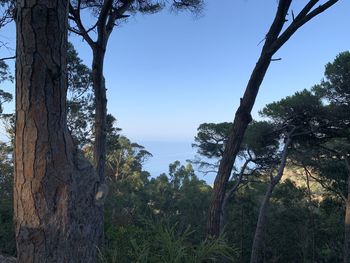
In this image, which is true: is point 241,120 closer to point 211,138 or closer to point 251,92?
point 251,92

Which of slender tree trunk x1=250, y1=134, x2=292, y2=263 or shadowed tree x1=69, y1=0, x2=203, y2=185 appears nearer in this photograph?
shadowed tree x1=69, y1=0, x2=203, y2=185

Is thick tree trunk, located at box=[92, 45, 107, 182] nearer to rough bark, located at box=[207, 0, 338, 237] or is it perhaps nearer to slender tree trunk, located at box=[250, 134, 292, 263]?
rough bark, located at box=[207, 0, 338, 237]

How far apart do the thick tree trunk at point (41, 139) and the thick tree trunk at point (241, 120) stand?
2223 mm

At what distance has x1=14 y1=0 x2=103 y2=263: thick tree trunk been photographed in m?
1.62

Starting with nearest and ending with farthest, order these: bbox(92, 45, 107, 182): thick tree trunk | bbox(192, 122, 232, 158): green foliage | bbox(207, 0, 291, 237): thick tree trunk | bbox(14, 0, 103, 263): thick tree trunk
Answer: bbox(14, 0, 103, 263): thick tree trunk, bbox(207, 0, 291, 237): thick tree trunk, bbox(92, 45, 107, 182): thick tree trunk, bbox(192, 122, 232, 158): green foliage

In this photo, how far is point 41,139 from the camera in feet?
5.38

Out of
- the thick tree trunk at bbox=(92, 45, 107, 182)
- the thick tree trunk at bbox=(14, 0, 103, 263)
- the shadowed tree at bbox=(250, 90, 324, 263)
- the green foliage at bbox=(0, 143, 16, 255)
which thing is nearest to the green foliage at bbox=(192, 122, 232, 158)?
the shadowed tree at bbox=(250, 90, 324, 263)

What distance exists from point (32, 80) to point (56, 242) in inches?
26.7

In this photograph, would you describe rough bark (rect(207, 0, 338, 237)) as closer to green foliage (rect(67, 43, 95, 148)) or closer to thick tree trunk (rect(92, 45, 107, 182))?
thick tree trunk (rect(92, 45, 107, 182))

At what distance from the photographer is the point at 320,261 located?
19.2 metres

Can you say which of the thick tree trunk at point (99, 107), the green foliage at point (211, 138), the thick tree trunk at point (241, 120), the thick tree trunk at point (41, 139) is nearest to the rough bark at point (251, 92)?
the thick tree trunk at point (241, 120)

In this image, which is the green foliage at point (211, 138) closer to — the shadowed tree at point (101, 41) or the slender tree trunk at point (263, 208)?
the slender tree trunk at point (263, 208)

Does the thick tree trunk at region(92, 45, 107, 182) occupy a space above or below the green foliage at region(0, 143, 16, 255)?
above

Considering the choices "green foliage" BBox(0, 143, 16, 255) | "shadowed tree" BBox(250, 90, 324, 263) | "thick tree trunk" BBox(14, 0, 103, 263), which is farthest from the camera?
"shadowed tree" BBox(250, 90, 324, 263)
